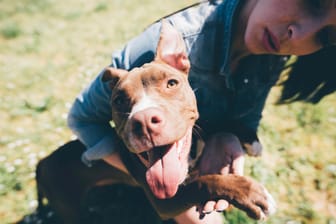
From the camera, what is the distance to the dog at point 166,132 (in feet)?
7.68

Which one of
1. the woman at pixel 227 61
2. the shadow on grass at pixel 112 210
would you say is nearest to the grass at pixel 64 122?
the shadow on grass at pixel 112 210

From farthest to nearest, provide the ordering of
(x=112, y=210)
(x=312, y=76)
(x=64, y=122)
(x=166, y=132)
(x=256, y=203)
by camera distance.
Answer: (x=64, y=122) < (x=112, y=210) < (x=312, y=76) < (x=256, y=203) < (x=166, y=132)

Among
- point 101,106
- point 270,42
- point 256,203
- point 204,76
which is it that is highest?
point 270,42

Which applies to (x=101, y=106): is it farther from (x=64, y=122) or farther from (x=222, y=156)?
(x=64, y=122)

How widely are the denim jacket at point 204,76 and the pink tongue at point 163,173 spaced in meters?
0.86

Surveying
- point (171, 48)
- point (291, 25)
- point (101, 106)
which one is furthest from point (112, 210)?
point (291, 25)

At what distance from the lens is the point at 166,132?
7.63ft

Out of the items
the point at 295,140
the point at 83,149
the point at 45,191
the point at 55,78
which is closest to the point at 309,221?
the point at 295,140

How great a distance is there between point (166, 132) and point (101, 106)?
1.01 m

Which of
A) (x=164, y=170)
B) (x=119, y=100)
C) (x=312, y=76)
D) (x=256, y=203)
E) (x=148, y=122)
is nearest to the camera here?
(x=148, y=122)

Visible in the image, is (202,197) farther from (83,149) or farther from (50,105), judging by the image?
(50,105)

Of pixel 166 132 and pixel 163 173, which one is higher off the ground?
pixel 166 132

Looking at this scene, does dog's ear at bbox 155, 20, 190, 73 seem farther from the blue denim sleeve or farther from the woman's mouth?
the woman's mouth

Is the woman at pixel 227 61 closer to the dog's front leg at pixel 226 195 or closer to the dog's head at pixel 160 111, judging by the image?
the dog's front leg at pixel 226 195
